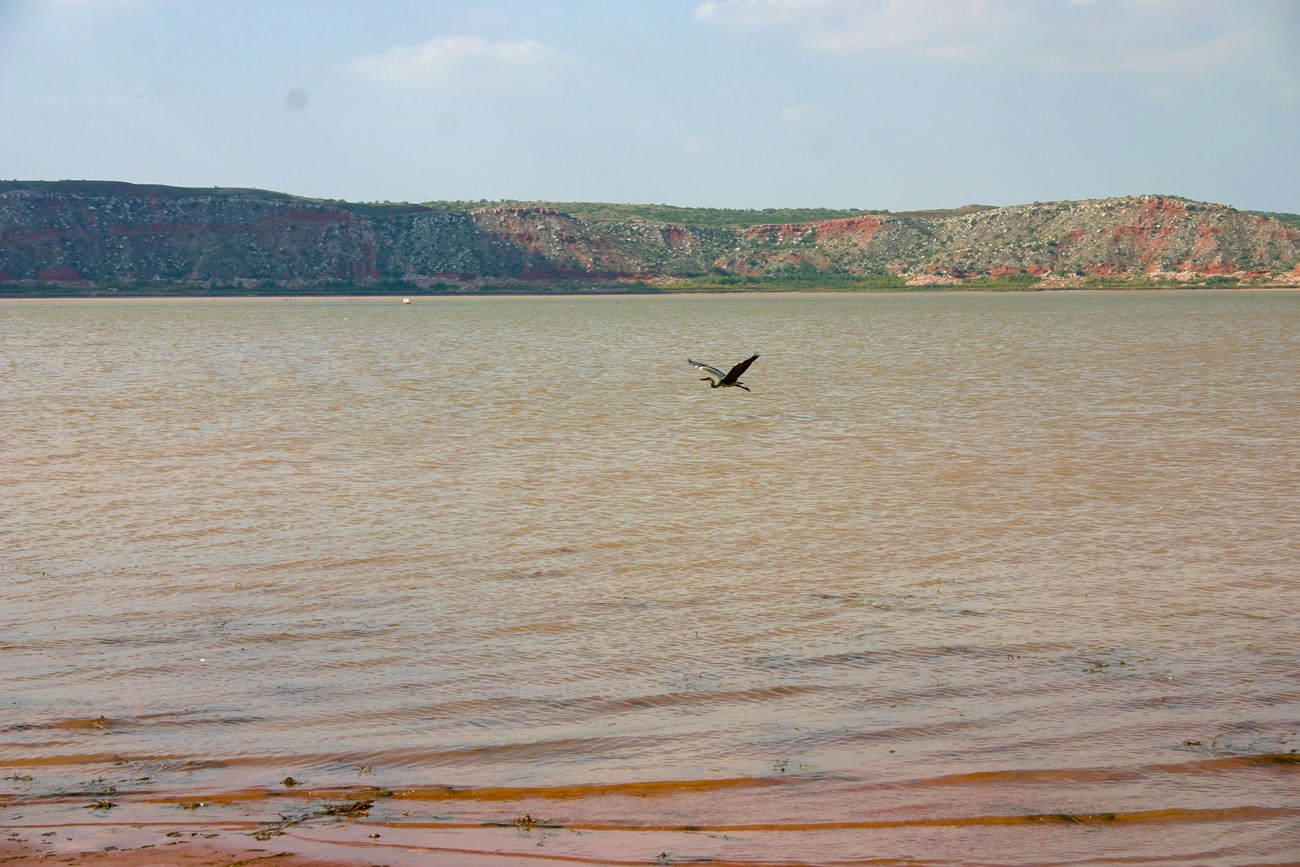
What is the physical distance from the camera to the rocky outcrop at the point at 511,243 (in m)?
121

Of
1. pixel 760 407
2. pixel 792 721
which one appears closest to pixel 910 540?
pixel 792 721

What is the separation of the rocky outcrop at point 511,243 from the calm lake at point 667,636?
110 m

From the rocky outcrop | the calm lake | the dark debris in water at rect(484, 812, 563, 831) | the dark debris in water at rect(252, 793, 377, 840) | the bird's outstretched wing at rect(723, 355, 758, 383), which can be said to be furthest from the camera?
the rocky outcrop

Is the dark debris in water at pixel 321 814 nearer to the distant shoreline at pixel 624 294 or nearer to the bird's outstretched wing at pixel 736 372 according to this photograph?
Answer: the bird's outstretched wing at pixel 736 372

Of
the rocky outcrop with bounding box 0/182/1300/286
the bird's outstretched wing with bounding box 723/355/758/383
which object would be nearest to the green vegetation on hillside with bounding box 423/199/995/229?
the rocky outcrop with bounding box 0/182/1300/286

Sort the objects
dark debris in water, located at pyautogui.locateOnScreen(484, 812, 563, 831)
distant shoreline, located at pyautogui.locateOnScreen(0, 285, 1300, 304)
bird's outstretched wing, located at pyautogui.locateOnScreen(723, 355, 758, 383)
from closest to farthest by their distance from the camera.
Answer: dark debris in water, located at pyautogui.locateOnScreen(484, 812, 563, 831), bird's outstretched wing, located at pyautogui.locateOnScreen(723, 355, 758, 383), distant shoreline, located at pyautogui.locateOnScreen(0, 285, 1300, 304)

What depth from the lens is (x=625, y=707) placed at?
7430mm

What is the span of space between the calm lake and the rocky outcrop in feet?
361

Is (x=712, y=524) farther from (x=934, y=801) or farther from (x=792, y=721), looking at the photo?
(x=934, y=801)

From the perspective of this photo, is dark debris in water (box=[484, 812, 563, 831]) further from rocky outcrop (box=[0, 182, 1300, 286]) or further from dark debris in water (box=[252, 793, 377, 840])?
rocky outcrop (box=[0, 182, 1300, 286])

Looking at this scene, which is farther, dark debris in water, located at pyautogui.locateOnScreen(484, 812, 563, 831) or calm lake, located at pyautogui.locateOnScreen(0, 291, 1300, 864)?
calm lake, located at pyautogui.locateOnScreen(0, 291, 1300, 864)

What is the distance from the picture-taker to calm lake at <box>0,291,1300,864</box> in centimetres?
604

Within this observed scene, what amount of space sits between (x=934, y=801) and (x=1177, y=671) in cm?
272

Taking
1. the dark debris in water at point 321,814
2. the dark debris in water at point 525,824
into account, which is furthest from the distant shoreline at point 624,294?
the dark debris in water at point 525,824
